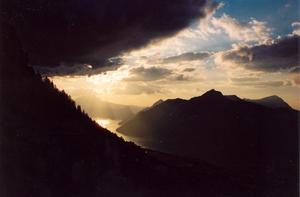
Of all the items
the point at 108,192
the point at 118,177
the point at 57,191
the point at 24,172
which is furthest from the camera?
the point at 118,177

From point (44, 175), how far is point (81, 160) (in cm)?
3397

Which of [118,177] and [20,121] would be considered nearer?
[20,121]

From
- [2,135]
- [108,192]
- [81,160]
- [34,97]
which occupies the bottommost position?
[108,192]

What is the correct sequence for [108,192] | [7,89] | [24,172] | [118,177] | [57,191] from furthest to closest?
[118,177] < [7,89] < [108,192] < [57,191] < [24,172]

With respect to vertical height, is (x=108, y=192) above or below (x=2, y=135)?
below

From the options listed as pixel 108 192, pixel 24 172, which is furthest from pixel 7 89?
pixel 108 192

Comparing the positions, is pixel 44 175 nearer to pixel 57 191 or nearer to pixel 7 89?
pixel 57 191

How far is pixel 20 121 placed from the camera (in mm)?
162125

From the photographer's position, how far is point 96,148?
193000mm

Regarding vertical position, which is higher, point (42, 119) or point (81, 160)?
point (42, 119)

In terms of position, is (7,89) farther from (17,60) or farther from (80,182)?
(80,182)

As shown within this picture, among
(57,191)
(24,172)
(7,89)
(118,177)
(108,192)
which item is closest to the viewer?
(24,172)

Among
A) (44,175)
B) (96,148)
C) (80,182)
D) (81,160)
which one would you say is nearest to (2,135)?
(44,175)

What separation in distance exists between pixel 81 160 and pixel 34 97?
4324 cm
